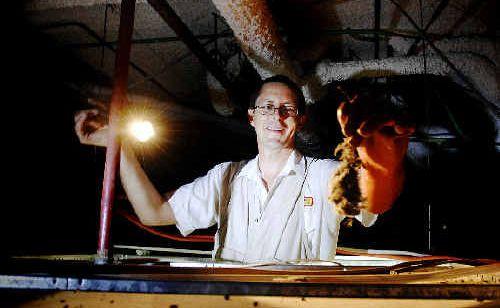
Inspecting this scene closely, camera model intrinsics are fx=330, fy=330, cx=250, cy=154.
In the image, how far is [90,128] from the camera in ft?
6.84

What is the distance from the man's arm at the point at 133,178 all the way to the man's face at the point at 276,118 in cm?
98

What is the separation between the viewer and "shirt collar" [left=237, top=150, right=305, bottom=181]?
2.66 metres

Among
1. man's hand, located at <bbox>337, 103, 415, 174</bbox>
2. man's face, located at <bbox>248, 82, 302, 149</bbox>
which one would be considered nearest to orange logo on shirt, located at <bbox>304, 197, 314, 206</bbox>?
man's face, located at <bbox>248, 82, 302, 149</bbox>

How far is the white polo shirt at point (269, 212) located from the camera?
2381 mm

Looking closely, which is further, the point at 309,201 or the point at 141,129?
the point at 309,201

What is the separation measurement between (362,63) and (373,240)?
6.45 m

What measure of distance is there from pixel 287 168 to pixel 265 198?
305 mm

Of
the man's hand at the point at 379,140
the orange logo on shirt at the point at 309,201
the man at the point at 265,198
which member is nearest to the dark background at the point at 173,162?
the man at the point at 265,198

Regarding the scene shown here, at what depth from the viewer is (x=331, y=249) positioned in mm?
2379

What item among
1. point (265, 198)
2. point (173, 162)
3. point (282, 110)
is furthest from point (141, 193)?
point (173, 162)

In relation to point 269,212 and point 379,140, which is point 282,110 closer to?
point 269,212

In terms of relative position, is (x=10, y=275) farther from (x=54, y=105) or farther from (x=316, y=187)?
(x=54, y=105)

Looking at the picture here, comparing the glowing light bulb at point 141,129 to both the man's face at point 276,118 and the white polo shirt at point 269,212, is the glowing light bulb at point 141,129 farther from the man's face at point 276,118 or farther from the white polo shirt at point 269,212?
the man's face at point 276,118

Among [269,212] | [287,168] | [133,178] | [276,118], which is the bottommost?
[269,212]
